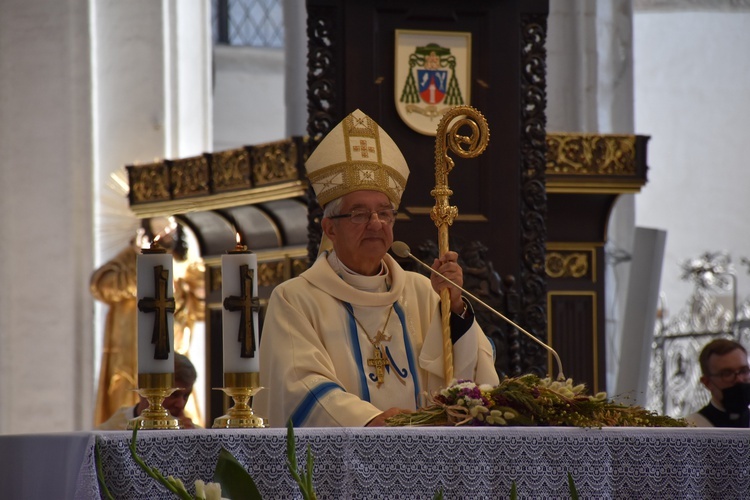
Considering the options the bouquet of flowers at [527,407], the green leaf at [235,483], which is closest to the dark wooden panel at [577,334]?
the bouquet of flowers at [527,407]

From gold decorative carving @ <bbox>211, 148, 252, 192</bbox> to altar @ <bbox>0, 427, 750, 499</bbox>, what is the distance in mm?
5643

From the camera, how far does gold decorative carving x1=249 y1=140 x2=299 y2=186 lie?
863 centimetres

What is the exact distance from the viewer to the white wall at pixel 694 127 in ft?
59.7

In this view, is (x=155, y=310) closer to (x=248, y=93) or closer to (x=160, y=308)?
(x=160, y=308)

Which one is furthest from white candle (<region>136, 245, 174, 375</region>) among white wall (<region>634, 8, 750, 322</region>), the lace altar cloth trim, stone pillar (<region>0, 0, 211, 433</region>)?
white wall (<region>634, 8, 750, 322</region>)

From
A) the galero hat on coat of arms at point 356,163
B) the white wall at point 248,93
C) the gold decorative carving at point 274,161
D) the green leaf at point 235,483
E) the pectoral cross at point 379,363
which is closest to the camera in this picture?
the green leaf at point 235,483

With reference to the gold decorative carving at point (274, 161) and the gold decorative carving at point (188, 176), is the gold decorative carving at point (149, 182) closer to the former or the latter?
the gold decorative carving at point (188, 176)

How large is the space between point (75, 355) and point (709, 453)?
8.64 meters

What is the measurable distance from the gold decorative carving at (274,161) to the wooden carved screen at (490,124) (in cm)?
196

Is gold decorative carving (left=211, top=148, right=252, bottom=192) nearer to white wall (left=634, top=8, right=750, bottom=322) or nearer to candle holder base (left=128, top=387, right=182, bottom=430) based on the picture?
candle holder base (left=128, top=387, right=182, bottom=430)

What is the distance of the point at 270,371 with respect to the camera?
490 cm

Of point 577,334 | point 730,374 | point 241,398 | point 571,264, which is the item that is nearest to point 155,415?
Result: point 241,398

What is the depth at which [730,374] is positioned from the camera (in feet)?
22.4

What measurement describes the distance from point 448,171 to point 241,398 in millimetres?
1368
